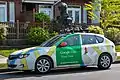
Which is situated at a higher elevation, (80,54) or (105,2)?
(105,2)

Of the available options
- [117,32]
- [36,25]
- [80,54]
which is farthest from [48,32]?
[80,54]

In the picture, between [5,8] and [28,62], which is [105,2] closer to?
[5,8]

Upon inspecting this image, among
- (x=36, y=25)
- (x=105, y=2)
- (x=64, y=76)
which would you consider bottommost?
(x=64, y=76)

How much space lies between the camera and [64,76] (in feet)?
43.3

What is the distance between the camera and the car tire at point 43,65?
13.8m

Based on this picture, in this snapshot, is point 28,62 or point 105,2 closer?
point 28,62

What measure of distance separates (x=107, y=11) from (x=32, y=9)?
7.22 metres

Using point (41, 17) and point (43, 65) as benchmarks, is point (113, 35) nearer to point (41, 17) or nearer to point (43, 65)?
point (41, 17)

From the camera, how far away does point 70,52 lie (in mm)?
14258

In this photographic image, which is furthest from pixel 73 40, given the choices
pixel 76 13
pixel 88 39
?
pixel 76 13

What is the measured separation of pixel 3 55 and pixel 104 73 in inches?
336

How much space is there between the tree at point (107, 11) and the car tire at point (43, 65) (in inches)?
665

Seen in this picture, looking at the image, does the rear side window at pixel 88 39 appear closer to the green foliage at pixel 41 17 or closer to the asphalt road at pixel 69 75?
the asphalt road at pixel 69 75

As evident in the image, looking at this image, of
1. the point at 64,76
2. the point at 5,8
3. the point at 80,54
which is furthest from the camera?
the point at 5,8
